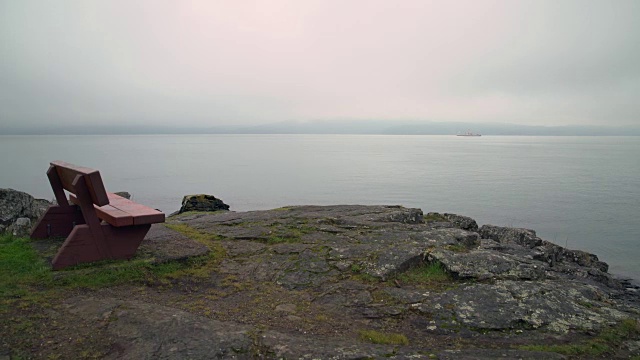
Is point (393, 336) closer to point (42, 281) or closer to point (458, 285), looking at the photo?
point (458, 285)

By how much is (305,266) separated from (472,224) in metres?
7.81

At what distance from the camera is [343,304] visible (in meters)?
6.31

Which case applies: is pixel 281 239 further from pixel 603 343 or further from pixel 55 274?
pixel 603 343

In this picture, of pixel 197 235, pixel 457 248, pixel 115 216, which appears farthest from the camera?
pixel 197 235

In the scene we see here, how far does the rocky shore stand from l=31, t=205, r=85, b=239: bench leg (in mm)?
677

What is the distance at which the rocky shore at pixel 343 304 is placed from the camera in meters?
4.86

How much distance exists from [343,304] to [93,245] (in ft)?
14.9

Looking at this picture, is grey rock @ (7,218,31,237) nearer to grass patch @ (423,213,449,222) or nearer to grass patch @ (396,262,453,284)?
grass patch @ (396,262,453,284)

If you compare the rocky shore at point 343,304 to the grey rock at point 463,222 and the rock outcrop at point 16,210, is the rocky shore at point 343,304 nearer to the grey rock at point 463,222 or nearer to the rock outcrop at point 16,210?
the rock outcrop at point 16,210

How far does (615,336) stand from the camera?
17.5ft

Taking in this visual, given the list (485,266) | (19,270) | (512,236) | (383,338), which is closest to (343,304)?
(383,338)

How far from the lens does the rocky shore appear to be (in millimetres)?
4863

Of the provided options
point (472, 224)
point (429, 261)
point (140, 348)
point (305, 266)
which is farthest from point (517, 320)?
point (472, 224)

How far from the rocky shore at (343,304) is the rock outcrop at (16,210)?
1.56m
